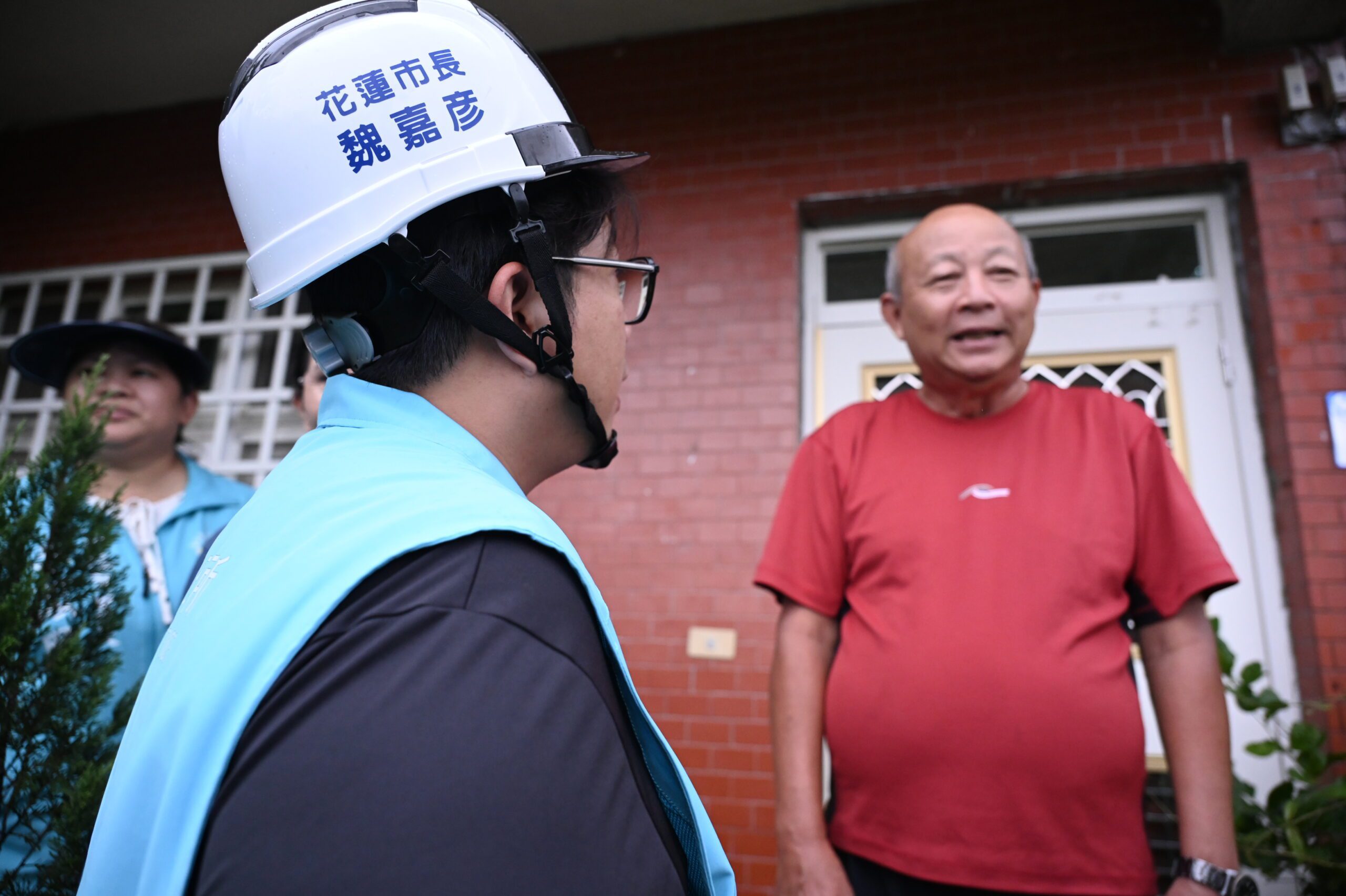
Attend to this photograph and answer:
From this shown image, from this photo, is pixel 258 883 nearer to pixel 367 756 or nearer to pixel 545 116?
pixel 367 756

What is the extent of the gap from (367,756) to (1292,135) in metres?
3.72

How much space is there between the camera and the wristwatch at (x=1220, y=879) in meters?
1.40

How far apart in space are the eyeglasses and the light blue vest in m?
0.25

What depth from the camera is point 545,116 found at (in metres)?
0.92

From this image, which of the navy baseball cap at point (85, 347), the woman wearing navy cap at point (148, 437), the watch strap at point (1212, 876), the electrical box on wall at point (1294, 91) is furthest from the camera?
the electrical box on wall at point (1294, 91)

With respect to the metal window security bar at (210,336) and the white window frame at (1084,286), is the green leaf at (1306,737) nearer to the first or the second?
the white window frame at (1084,286)

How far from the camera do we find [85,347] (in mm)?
2443

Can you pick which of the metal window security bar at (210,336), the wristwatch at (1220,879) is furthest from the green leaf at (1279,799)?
the metal window security bar at (210,336)

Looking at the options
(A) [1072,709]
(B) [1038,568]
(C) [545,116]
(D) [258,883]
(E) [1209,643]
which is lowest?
(D) [258,883]

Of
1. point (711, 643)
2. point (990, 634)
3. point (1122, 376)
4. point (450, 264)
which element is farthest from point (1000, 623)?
point (1122, 376)

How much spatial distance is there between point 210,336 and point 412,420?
13.8ft

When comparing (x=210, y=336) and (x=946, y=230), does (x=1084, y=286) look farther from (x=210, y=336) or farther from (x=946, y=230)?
(x=210, y=336)

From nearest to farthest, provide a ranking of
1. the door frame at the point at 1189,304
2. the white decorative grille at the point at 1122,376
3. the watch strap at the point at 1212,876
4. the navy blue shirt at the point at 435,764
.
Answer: the navy blue shirt at the point at 435,764
the watch strap at the point at 1212,876
the door frame at the point at 1189,304
the white decorative grille at the point at 1122,376


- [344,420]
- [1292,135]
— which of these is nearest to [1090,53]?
[1292,135]
